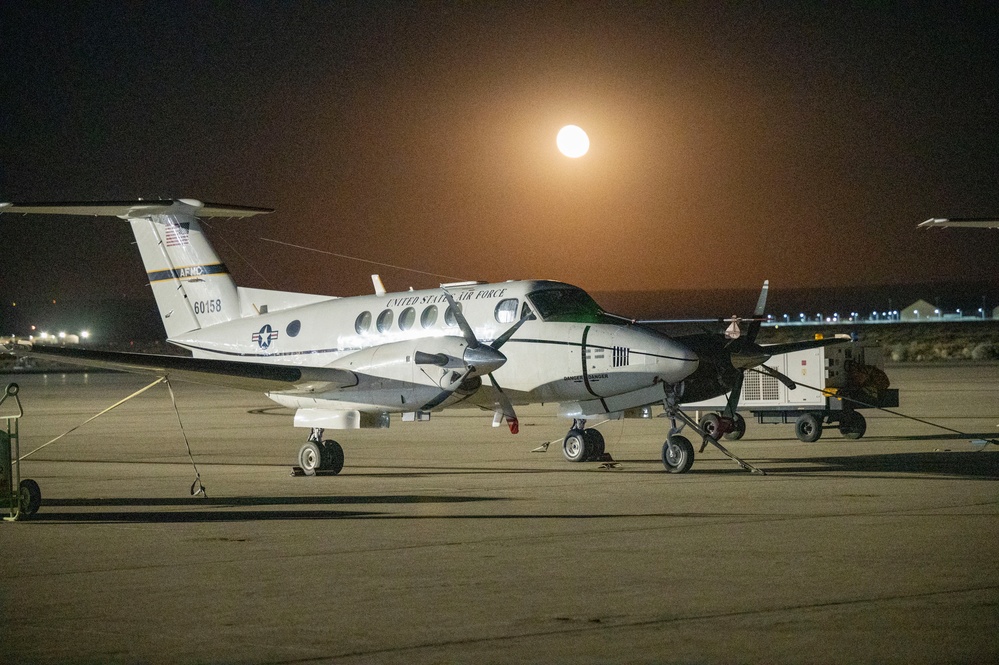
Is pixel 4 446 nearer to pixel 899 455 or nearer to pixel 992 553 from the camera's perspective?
pixel 992 553

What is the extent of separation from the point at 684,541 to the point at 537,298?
7.37 meters

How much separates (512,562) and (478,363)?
6537 mm

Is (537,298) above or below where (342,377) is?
above

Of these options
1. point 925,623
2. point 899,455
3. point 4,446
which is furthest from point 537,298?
point 925,623

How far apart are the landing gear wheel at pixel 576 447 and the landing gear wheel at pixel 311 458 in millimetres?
4069

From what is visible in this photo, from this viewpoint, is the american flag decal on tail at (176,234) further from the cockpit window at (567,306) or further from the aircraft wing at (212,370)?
the cockpit window at (567,306)

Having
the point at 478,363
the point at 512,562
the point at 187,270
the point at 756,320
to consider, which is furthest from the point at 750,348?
Result: the point at 187,270

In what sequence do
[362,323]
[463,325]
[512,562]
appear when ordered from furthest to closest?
[362,323]
[463,325]
[512,562]

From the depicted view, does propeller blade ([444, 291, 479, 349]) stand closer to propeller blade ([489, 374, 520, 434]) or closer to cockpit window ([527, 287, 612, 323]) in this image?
propeller blade ([489, 374, 520, 434])

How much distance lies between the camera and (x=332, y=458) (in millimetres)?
17219

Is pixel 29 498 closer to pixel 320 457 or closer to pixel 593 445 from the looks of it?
pixel 320 457

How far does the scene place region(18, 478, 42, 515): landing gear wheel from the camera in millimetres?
12266

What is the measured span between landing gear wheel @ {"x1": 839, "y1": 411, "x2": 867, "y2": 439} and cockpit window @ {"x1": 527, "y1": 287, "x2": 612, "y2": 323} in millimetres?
7515

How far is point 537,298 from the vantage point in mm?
17156
